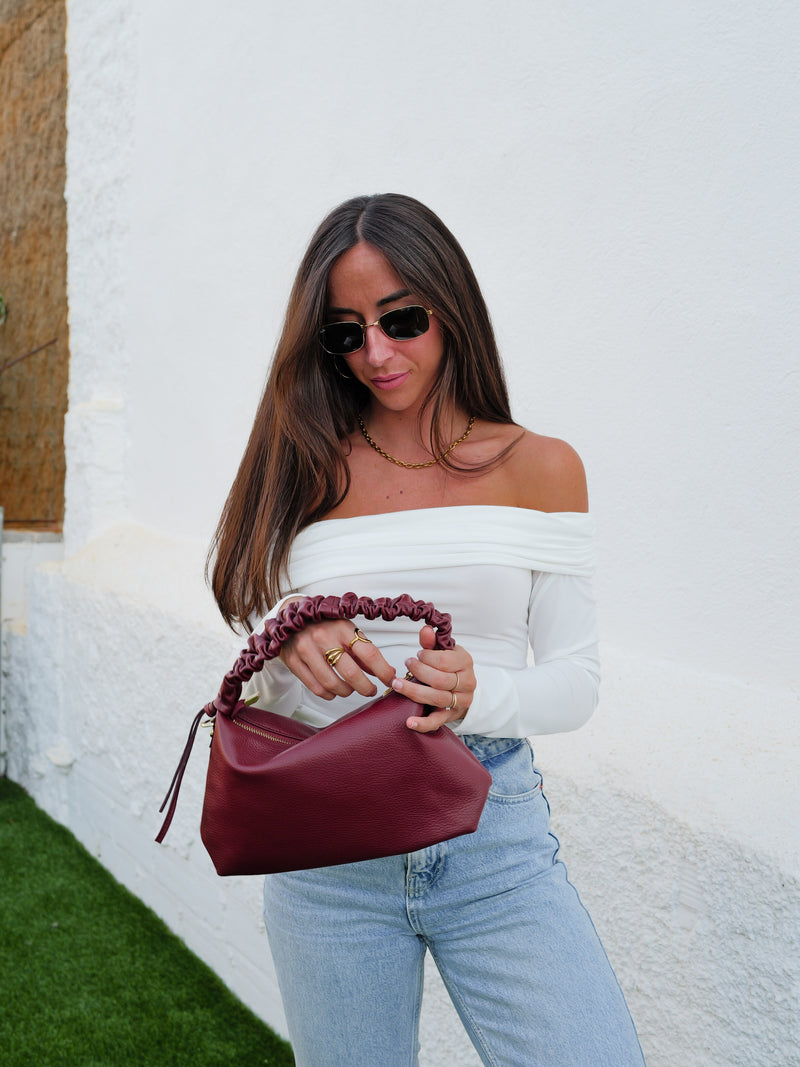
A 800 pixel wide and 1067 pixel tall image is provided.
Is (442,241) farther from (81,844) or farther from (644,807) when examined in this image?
(81,844)

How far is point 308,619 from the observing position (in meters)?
1.26

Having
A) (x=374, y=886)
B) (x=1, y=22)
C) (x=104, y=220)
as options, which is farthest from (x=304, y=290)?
(x=1, y=22)

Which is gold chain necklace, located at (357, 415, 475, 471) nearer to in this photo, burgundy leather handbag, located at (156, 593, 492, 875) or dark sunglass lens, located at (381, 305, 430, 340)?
dark sunglass lens, located at (381, 305, 430, 340)

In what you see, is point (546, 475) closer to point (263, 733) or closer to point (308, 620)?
point (308, 620)

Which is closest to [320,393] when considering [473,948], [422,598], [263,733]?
[422,598]

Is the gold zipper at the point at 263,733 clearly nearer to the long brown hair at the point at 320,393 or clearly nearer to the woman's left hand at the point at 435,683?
the woman's left hand at the point at 435,683

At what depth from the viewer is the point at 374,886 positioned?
136 cm

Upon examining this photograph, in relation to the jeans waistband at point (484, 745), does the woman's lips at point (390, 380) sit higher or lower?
higher

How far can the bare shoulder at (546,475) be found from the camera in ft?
4.92

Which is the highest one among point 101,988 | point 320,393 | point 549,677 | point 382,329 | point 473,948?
point 382,329

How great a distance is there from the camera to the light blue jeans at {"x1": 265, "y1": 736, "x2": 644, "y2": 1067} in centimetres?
130

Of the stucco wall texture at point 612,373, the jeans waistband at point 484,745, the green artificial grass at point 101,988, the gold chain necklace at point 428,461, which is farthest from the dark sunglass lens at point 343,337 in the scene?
the green artificial grass at point 101,988

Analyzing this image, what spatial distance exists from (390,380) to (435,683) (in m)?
0.59

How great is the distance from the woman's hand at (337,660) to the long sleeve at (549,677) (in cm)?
16
